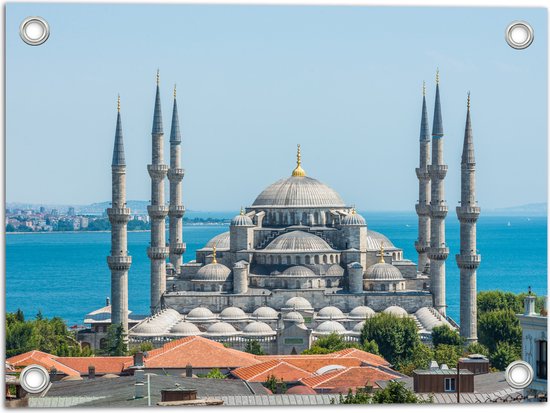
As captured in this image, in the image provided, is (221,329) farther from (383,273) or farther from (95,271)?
(95,271)

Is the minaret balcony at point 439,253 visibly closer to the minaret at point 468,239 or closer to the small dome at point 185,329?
the minaret at point 468,239

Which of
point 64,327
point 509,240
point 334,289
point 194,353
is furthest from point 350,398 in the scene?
point 509,240

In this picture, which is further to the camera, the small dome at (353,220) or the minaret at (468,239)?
the small dome at (353,220)

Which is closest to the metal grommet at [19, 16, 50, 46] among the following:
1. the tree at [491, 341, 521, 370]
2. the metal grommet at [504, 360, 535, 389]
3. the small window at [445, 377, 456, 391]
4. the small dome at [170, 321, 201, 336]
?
the metal grommet at [504, 360, 535, 389]

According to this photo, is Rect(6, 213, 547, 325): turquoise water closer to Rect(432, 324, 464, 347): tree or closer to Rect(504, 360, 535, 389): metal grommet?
Rect(432, 324, 464, 347): tree

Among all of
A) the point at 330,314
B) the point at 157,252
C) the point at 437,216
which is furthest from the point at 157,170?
the point at 437,216

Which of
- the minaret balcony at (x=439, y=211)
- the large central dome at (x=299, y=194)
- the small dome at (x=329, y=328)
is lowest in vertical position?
the small dome at (x=329, y=328)

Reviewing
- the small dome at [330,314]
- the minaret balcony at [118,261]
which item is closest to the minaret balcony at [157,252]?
the minaret balcony at [118,261]
